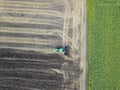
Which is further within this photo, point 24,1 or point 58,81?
point 24,1

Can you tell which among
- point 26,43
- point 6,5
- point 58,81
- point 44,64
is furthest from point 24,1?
point 58,81

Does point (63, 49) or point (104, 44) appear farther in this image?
point (104, 44)

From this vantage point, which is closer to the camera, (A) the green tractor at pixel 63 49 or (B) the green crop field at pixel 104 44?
(B) the green crop field at pixel 104 44

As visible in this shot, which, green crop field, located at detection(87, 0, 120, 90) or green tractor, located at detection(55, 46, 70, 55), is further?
green tractor, located at detection(55, 46, 70, 55)

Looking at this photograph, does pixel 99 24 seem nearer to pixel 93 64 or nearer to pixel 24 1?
pixel 93 64

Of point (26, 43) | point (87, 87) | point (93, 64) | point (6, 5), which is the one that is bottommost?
point (87, 87)

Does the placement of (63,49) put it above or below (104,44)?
below

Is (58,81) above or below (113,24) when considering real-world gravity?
below
